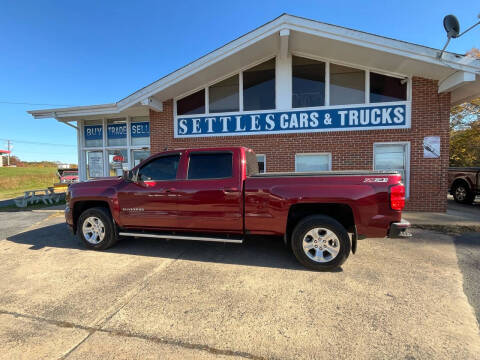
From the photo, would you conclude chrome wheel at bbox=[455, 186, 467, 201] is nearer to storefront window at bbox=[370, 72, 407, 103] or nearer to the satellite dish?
storefront window at bbox=[370, 72, 407, 103]

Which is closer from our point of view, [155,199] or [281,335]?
[281,335]

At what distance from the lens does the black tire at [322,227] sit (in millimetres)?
3430

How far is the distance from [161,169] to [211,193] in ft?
3.82

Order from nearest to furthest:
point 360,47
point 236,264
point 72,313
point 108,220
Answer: point 72,313 → point 236,264 → point 108,220 → point 360,47

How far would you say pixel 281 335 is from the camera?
2.20 meters

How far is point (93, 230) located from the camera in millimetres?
4520

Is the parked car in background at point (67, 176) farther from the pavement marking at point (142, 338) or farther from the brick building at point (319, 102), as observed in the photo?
the pavement marking at point (142, 338)

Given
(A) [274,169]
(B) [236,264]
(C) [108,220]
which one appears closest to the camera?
(B) [236,264]

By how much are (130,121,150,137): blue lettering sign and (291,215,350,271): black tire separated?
823 cm

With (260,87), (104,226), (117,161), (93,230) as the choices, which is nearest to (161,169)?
(104,226)

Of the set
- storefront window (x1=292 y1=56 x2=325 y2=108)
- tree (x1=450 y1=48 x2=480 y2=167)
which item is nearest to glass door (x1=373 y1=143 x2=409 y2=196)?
storefront window (x1=292 y1=56 x2=325 y2=108)

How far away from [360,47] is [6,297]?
9054 mm

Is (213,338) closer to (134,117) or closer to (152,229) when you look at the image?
(152,229)

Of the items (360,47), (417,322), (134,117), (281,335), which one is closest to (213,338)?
(281,335)
